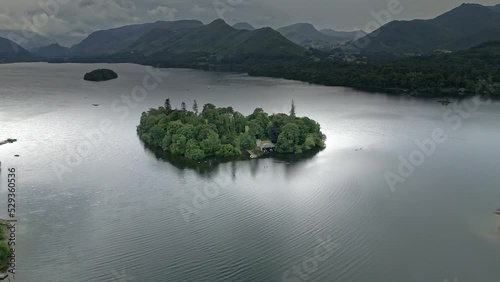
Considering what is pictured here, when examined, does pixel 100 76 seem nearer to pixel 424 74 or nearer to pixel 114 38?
pixel 424 74

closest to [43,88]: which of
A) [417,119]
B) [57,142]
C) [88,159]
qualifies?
[57,142]

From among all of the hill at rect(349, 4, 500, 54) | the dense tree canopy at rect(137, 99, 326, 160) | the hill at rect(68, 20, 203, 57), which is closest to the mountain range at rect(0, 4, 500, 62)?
the hill at rect(349, 4, 500, 54)

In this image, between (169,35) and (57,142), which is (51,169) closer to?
(57,142)

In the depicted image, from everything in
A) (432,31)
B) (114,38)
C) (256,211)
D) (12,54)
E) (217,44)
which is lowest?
(256,211)

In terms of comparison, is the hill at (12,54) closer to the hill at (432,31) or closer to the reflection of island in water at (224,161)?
the hill at (432,31)

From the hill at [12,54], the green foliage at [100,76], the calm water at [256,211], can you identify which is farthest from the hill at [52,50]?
the calm water at [256,211]

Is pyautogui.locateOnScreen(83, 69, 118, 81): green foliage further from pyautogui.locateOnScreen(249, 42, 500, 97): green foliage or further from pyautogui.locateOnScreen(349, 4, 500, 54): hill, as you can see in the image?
pyautogui.locateOnScreen(349, 4, 500, 54): hill

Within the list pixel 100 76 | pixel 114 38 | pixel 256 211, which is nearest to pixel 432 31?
pixel 100 76
